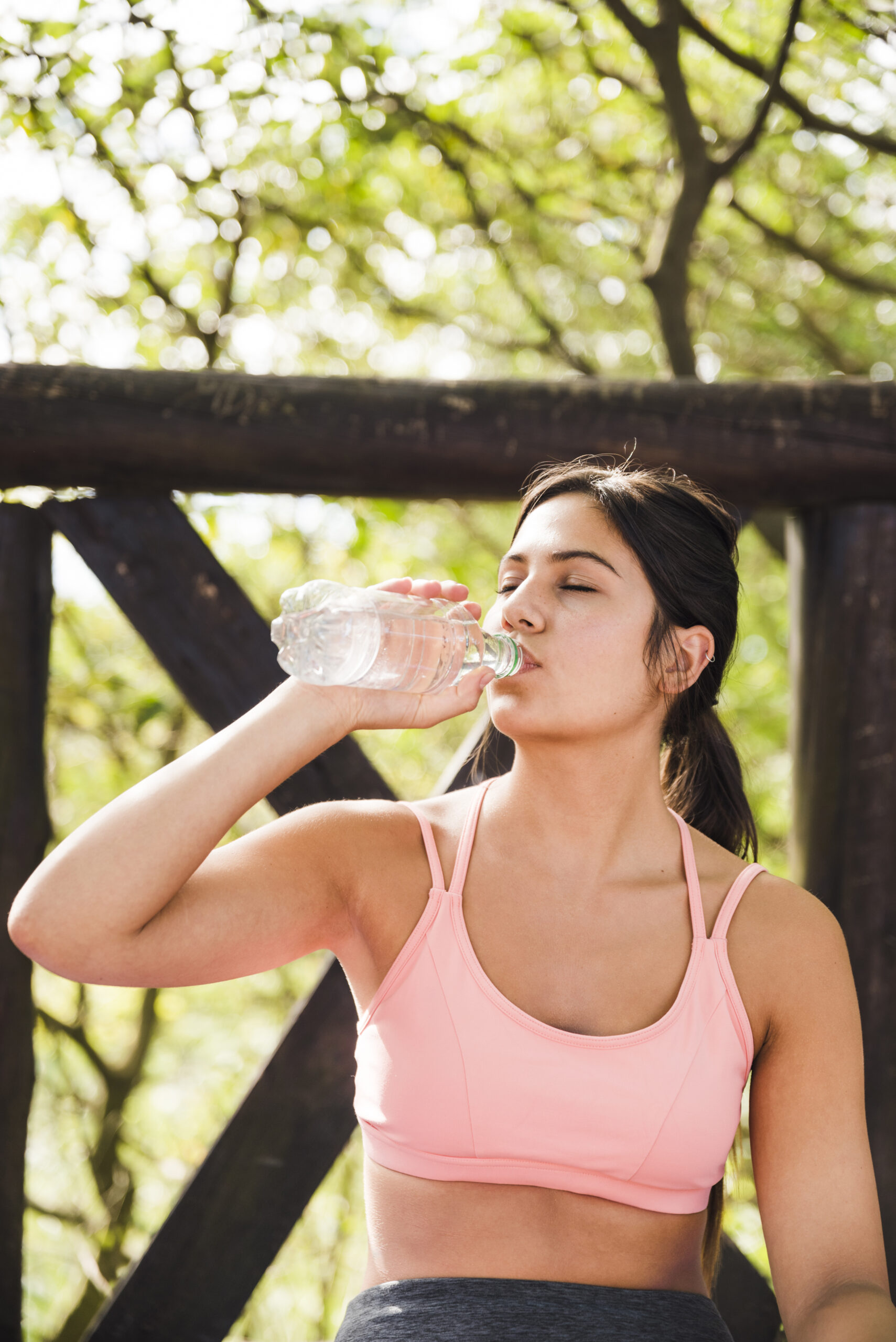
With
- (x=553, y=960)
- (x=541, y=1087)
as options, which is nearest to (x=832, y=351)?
(x=553, y=960)

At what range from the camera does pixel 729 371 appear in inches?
166

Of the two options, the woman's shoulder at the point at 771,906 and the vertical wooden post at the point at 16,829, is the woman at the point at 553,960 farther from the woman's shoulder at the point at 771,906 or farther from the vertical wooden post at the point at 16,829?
the vertical wooden post at the point at 16,829

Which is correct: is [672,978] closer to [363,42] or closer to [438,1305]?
[438,1305]

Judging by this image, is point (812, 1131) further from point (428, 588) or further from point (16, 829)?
point (16, 829)

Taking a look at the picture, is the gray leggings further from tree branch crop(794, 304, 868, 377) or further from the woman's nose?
tree branch crop(794, 304, 868, 377)

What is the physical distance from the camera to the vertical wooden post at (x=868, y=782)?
179 centimetres

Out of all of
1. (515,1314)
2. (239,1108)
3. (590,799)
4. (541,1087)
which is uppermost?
(590,799)

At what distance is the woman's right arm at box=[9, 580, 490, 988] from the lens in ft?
3.87

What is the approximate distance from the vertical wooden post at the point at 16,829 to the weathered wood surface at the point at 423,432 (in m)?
0.14

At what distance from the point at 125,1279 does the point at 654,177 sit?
11.5 feet

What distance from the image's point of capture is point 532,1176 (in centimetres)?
135

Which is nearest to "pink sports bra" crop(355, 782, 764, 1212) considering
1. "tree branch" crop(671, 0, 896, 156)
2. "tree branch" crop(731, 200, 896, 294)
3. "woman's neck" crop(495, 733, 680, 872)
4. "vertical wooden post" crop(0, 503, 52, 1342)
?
"woman's neck" crop(495, 733, 680, 872)

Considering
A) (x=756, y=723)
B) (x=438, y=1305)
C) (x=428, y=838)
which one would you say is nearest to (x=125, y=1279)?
(x=438, y=1305)

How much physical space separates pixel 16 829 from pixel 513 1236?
1091 mm
